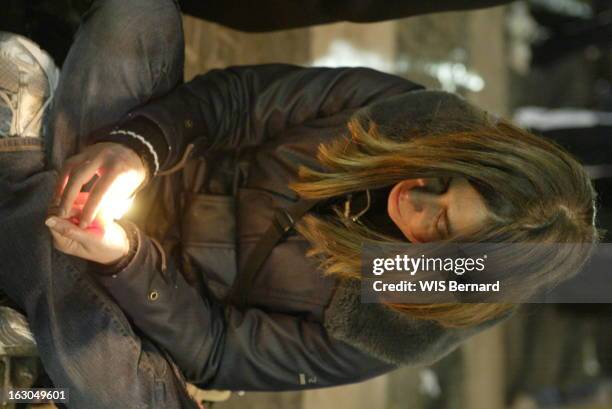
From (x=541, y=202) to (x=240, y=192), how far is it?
0.41 meters

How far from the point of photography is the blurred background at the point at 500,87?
3.36 ft

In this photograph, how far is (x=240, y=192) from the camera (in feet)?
3.34

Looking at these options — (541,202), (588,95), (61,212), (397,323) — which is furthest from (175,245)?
(588,95)

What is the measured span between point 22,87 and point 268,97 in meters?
0.31

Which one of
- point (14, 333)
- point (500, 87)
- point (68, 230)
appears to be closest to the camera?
point (68, 230)

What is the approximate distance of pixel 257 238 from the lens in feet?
3.21

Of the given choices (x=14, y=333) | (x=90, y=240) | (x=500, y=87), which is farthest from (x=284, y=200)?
(x=500, y=87)

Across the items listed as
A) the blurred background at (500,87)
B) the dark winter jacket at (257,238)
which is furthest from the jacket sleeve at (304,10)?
the blurred background at (500,87)

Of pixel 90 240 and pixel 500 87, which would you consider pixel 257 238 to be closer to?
pixel 90 240

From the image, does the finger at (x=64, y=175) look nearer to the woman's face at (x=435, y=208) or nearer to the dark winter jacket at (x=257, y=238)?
the dark winter jacket at (x=257, y=238)

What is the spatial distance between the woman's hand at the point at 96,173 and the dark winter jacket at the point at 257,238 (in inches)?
1.8

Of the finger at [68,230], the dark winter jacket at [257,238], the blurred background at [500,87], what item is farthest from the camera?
the blurred background at [500,87]

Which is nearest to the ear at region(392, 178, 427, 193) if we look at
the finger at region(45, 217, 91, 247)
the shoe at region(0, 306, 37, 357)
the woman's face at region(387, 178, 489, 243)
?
the woman's face at region(387, 178, 489, 243)

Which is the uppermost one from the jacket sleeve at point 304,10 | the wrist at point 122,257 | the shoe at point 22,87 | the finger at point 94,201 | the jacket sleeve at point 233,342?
the jacket sleeve at point 304,10
